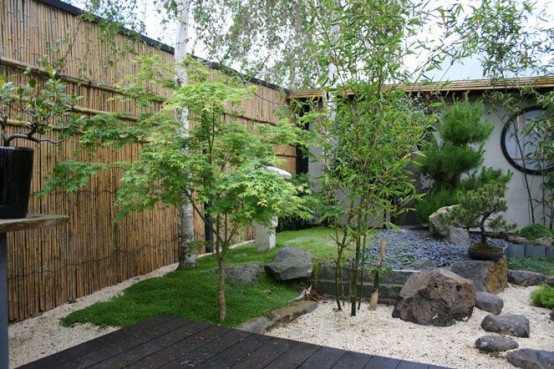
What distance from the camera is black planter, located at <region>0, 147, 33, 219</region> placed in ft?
6.17

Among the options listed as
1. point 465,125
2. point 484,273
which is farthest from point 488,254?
point 465,125

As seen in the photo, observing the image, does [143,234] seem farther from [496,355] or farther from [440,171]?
[440,171]

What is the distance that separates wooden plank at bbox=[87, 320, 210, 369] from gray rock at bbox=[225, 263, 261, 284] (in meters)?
1.95

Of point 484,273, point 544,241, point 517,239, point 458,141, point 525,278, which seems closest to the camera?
point 484,273

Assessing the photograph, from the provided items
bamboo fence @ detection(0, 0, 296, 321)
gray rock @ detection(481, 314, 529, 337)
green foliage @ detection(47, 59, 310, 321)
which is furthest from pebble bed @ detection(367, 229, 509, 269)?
bamboo fence @ detection(0, 0, 296, 321)

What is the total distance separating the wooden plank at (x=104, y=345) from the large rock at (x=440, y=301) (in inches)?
83.3

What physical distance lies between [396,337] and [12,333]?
277 cm

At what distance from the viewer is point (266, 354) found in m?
2.00

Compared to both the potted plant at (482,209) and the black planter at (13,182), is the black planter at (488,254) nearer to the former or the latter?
the potted plant at (482,209)

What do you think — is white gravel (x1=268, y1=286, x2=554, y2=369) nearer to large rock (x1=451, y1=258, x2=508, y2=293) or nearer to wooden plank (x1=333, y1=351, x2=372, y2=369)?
large rock (x1=451, y1=258, x2=508, y2=293)

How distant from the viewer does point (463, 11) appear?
355cm

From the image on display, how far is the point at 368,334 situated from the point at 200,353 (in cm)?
189

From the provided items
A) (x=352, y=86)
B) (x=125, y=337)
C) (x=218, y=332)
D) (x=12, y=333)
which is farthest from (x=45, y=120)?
(x=352, y=86)

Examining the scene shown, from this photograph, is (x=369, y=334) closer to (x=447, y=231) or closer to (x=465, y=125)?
(x=447, y=231)
